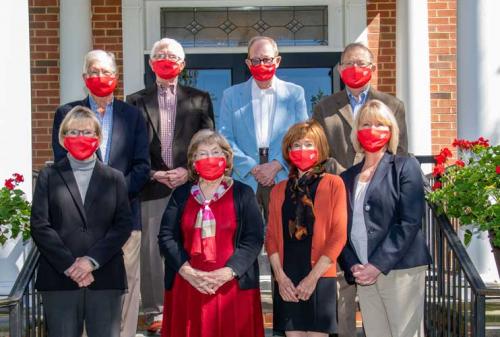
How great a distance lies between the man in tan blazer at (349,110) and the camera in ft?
17.2

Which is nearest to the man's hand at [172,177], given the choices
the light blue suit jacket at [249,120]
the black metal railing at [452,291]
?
the light blue suit jacket at [249,120]

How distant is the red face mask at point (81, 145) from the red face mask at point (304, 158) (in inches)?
47.2

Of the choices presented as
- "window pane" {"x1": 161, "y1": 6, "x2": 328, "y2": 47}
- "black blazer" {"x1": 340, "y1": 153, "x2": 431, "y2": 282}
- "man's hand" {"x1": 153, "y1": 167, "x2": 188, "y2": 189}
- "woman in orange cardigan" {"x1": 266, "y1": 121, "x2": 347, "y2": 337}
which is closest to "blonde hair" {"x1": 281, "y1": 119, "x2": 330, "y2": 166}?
"woman in orange cardigan" {"x1": 266, "y1": 121, "x2": 347, "y2": 337}

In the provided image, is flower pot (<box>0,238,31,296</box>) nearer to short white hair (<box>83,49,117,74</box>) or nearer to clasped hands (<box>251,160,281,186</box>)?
short white hair (<box>83,49,117,74</box>)

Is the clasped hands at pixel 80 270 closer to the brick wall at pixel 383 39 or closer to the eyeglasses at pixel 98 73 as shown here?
the eyeglasses at pixel 98 73

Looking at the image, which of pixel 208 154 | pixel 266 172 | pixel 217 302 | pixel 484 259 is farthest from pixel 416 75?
pixel 217 302

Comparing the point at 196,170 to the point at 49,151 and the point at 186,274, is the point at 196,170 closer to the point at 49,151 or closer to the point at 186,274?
the point at 186,274

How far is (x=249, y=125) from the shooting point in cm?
564

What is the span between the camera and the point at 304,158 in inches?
187

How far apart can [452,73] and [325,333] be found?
5.71m

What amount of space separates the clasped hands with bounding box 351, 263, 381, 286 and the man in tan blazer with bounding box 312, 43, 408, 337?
1.63 feet

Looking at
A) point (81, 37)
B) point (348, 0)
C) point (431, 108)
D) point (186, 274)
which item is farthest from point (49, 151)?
point (186, 274)

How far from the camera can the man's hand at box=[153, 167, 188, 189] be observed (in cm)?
543

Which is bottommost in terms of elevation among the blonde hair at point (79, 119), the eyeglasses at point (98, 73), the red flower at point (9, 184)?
the red flower at point (9, 184)
